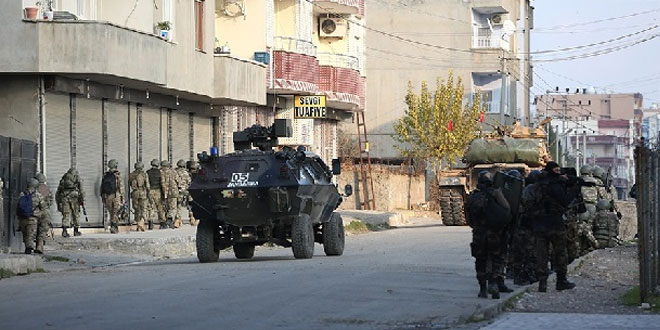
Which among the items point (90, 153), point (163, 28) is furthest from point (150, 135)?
point (90, 153)

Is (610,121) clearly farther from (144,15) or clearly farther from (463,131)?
(144,15)

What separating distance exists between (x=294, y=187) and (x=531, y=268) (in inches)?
239

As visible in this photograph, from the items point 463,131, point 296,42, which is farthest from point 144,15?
point 463,131

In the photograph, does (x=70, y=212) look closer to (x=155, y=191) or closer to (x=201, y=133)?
(x=155, y=191)

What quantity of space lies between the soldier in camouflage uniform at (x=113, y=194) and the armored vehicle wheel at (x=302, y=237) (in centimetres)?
892

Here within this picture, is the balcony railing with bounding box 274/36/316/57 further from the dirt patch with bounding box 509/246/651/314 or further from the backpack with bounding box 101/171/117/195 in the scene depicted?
the dirt patch with bounding box 509/246/651/314

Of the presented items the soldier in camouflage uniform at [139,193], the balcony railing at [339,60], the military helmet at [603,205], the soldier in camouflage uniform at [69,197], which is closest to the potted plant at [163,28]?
the soldier in camouflage uniform at [139,193]

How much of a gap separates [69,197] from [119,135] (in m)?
5.62

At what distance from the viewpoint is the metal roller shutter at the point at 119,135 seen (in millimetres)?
34438

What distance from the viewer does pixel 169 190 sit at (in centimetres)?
3512

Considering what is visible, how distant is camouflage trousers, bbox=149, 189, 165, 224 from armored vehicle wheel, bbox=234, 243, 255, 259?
9271mm

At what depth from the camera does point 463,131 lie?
66.8 m

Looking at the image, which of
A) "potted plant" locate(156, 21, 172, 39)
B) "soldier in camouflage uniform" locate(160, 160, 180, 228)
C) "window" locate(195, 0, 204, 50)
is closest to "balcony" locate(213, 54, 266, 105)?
"window" locate(195, 0, 204, 50)

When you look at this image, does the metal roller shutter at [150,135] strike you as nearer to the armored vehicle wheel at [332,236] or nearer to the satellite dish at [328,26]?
the armored vehicle wheel at [332,236]
